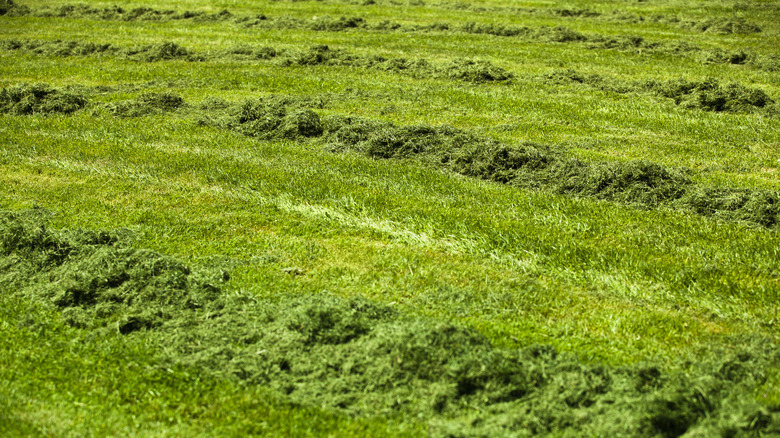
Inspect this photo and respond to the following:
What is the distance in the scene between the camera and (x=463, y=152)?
10.1 m

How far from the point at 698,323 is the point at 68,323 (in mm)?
5628

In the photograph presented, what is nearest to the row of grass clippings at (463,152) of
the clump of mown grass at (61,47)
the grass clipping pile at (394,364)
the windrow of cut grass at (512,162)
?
the windrow of cut grass at (512,162)

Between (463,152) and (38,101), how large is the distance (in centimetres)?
922

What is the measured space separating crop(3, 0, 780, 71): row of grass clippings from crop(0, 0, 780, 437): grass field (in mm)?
2325

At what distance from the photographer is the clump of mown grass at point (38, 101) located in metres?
13.3

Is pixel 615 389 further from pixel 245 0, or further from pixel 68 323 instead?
pixel 245 0

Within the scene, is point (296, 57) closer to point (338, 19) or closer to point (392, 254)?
point (338, 19)

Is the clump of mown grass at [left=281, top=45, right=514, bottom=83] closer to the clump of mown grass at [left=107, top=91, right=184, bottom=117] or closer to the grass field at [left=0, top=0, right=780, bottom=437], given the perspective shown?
the grass field at [left=0, top=0, right=780, bottom=437]

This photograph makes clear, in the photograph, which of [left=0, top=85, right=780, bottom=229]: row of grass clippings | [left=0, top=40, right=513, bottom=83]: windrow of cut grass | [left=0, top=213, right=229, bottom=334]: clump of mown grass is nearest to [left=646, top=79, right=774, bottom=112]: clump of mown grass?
[left=0, top=40, right=513, bottom=83]: windrow of cut grass

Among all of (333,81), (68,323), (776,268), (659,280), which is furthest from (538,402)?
(333,81)

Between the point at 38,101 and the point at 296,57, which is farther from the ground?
the point at 296,57

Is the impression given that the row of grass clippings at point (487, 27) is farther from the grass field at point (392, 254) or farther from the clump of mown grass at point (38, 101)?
the clump of mown grass at point (38, 101)

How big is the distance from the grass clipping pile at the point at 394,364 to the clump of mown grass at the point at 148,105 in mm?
7129

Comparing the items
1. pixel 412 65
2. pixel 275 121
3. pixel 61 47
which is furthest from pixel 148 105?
pixel 61 47
